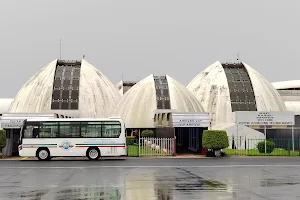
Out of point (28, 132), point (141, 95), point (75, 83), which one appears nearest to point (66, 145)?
point (28, 132)

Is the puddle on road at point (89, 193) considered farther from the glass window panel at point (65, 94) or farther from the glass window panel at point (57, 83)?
the glass window panel at point (57, 83)

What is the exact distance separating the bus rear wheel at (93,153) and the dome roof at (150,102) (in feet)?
92.0

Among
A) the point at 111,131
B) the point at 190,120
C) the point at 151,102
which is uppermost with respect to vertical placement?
the point at 151,102

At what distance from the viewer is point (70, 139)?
106ft

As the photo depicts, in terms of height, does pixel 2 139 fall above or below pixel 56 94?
below

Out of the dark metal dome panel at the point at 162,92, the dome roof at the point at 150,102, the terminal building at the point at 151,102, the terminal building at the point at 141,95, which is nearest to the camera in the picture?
the terminal building at the point at 151,102

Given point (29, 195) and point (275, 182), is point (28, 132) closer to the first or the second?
point (29, 195)

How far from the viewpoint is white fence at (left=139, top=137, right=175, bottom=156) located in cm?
3678

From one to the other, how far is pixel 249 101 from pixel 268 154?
28411 millimetres

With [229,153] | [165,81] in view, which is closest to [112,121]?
[229,153]

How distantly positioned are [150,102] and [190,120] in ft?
77.5

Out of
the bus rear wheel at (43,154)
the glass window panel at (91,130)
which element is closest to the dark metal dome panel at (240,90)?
the glass window panel at (91,130)

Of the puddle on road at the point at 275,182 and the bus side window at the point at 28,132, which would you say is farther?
the bus side window at the point at 28,132

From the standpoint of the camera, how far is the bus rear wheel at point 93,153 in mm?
32125
